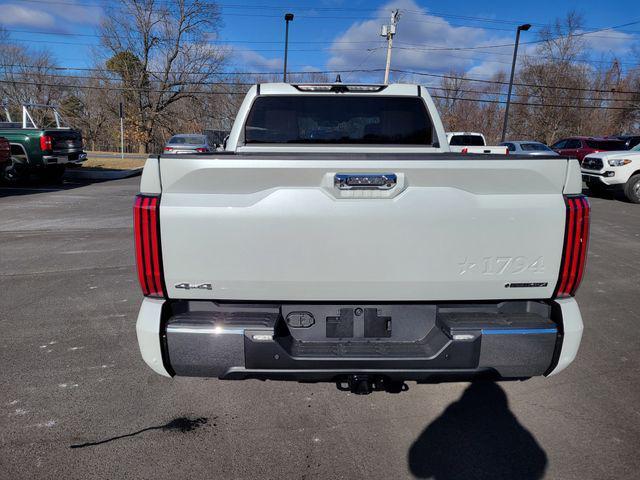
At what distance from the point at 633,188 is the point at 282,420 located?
14.6 meters

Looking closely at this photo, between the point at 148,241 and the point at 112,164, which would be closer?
the point at 148,241

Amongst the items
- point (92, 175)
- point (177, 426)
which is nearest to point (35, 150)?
point (92, 175)

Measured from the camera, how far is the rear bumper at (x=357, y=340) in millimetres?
2234

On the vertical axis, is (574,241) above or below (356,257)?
above

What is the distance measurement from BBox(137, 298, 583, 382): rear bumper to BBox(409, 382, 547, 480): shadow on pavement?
1.71ft

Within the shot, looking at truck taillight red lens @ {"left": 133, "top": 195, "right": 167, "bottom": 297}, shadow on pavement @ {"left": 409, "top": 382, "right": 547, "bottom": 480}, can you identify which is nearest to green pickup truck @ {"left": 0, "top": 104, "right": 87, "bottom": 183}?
truck taillight red lens @ {"left": 133, "top": 195, "right": 167, "bottom": 297}

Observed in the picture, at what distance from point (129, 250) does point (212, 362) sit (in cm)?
554

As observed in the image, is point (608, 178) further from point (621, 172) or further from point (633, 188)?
point (633, 188)

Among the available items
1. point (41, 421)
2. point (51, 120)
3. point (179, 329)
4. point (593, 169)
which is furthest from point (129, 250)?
point (51, 120)

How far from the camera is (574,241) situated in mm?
2232

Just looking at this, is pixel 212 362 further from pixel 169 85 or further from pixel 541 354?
pixel 169 85

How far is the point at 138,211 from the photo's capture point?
2.15 metres

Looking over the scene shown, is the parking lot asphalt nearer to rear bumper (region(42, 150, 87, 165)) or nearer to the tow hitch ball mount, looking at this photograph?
the tow hitch ball mount

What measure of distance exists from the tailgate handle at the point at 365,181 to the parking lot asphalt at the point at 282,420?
1534 mm
